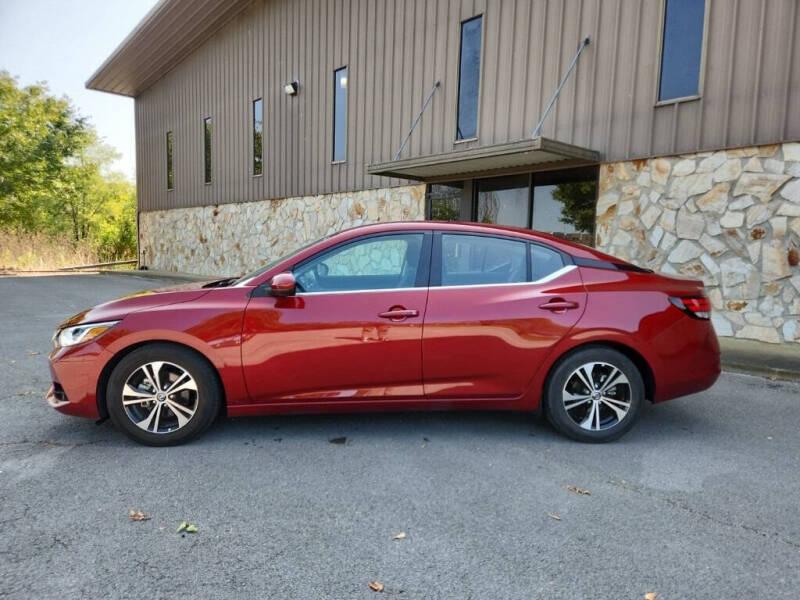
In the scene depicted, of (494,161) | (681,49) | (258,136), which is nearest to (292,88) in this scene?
(258,136)

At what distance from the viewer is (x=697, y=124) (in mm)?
8117

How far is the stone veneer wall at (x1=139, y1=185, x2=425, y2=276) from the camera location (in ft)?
43.5

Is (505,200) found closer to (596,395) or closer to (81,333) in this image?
(596,395)

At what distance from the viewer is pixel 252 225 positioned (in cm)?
1759

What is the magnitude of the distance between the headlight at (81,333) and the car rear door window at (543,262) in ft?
9.68

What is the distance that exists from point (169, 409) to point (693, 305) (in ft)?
12.6

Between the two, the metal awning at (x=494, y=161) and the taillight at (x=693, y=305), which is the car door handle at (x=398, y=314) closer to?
the taillight at (x=693, y=305)

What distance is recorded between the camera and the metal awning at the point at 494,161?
8.41m

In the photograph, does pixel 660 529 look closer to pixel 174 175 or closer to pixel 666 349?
pixel 666 349

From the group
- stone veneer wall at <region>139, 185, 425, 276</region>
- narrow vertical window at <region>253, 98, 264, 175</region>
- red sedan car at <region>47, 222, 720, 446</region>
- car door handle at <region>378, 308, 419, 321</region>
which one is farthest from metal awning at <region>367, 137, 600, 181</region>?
narrow vertical window at <region>253, 98, 264, 175</region>

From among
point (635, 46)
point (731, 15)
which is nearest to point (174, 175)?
point (635, 46)

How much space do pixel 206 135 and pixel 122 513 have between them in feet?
65.5

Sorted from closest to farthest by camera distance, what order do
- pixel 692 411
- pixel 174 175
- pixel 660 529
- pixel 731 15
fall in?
pixel 660 529 < pixel 692 411 < pixel 731 15 < pixel 174 175

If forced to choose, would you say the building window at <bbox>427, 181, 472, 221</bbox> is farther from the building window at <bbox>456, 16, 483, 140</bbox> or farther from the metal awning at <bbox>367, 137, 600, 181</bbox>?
the building window at <bbox>456, 16, 483, 140</bbox>
